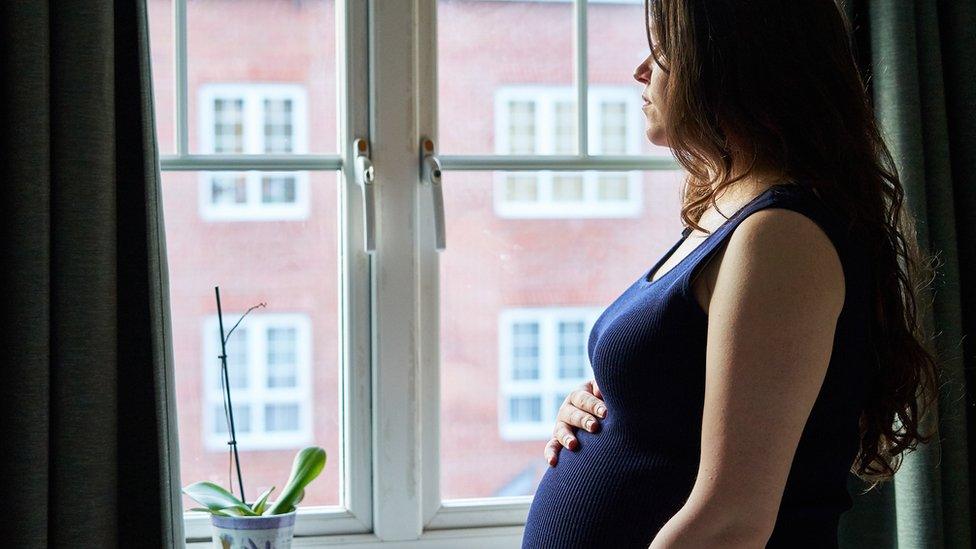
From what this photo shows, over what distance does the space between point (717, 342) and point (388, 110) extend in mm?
996

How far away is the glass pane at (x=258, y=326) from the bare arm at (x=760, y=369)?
3.35 feet

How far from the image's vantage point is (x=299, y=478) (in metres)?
1.57

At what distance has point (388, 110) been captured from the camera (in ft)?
5.66

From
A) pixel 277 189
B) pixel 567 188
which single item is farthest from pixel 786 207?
pixel 277 189

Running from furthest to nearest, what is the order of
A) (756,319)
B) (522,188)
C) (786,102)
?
→ (522,188) → (786,102) → (756,319)

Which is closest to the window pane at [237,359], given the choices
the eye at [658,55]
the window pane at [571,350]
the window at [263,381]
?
the window at [263,381]

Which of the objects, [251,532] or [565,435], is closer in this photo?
[565,435]

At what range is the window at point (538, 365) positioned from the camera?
1.85m

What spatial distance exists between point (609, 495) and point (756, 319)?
313mm

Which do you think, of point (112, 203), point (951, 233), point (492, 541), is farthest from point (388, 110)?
point (951, 233)

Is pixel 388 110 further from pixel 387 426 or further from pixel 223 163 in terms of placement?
pixel 387 426

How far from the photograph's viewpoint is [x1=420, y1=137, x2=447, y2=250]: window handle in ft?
5.56

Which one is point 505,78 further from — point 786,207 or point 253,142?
point 786,207

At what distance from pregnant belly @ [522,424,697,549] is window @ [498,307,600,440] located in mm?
666
